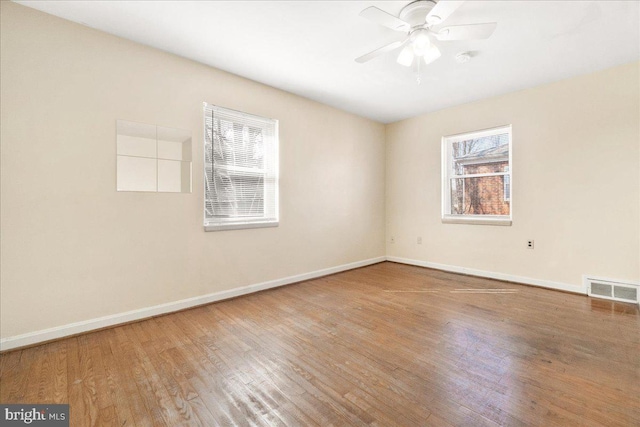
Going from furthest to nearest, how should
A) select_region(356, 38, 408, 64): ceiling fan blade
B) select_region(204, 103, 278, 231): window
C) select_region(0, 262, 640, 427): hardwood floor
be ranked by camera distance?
select_region(204, 103, 278, 231): window
select_region(356, 38, 408, 64): ceiling fan blade
select_region(0, 262, 640, 427): hardwood floor

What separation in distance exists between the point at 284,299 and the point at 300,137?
91.0 inches

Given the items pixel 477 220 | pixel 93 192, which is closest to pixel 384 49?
pixel 93 192

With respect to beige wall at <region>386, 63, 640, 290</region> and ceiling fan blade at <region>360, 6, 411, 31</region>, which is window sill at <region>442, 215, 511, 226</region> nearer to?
beige wall at <region>386, 63, 640, 290</region>

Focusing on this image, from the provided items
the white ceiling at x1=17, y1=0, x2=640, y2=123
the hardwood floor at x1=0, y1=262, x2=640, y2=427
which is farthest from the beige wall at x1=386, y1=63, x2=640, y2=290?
the hardwood floor at x1=0, y1=262, x2=640, y2=427

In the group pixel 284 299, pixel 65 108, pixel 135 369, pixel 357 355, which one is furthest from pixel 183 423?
pixel 65 108

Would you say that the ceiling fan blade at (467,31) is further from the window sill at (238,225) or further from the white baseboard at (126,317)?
the white baseboard at (126,317)

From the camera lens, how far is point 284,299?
3.29 metres

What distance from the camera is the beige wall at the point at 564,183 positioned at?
3.12m

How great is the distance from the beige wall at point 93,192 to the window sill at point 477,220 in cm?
295

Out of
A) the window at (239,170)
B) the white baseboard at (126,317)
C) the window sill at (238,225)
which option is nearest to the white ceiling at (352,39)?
the window at (239,170)

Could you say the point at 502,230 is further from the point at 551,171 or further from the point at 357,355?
the point at 357,355

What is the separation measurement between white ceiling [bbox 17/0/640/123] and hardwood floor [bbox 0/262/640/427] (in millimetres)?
2706

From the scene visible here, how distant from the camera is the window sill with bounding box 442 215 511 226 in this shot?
159 inches

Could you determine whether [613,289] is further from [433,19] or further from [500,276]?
[433,19]
